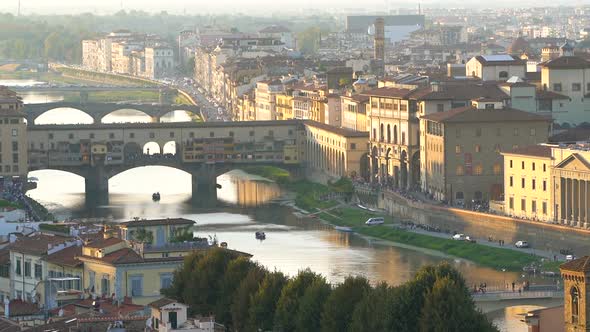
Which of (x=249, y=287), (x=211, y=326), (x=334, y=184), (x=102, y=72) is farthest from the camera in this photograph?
(x=102, y=72)

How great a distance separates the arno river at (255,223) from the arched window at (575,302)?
30.4 feet

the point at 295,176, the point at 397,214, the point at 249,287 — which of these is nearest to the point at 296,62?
the point at 295,176

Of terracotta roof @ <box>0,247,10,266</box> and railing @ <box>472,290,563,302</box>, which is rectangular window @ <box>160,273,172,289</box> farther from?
railing @ <box>472,290,563,302</box>

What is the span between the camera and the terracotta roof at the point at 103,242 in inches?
1153

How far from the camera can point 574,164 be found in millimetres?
44062

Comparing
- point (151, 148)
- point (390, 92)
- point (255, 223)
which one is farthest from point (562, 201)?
point (151, 148)

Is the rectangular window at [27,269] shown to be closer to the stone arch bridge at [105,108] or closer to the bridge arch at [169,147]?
the bridge arch at [169,147]

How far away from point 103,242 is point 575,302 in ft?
28.6

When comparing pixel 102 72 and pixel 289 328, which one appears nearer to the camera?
pixel 289 328

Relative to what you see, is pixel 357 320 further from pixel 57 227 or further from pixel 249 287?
pixel 57 227

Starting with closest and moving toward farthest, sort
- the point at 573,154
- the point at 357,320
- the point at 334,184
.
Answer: the point at 357,320 → the point at 573,154 → the point at 334,184

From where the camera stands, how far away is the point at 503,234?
44500mm

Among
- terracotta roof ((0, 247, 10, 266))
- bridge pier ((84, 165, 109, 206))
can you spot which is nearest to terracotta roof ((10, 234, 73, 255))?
terracotta roof ((0, 247, 10, 266))

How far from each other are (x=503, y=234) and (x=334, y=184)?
13.1 meters
